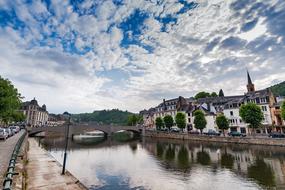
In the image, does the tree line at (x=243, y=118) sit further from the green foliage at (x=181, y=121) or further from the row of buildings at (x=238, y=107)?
the row of buildings at (x=238, y=107)

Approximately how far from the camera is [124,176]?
820 inches

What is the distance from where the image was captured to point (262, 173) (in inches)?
816

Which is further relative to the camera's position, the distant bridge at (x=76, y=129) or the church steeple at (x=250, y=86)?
the church steeple at (x=250, y=86)

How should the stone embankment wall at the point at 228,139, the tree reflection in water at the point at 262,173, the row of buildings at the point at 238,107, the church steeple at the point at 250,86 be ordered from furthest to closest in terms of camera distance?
the church steeple at the point at 250,86
the row of buildings at the point at 238,107
the stone embankment wall at the point at 228,139
the tree reflection in water at the point at 262,173

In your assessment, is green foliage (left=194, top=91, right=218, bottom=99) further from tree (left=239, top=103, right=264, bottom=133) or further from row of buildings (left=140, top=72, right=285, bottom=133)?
tree (left=239, top=103, right=264, bottom=133)

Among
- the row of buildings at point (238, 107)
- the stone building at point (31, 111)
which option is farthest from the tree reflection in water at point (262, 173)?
the stone building at point (31, 111)

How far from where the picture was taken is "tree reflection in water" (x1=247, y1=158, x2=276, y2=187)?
17.7 m

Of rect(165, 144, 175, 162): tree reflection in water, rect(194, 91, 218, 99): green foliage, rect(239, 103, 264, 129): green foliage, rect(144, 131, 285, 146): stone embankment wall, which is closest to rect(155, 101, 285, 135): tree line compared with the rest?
rect(239, 103, 264, 129): green foliage

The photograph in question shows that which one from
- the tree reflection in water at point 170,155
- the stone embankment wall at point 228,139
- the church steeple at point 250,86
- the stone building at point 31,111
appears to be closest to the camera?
the tree reflection in water at point 170,155

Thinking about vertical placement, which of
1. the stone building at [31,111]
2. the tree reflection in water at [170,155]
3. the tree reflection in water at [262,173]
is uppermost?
the stone building at [31,111]

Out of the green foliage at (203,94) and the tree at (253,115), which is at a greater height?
the green foliage at (203,94)

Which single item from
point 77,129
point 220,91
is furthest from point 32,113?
point 220,91

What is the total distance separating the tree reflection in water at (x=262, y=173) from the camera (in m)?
17.7

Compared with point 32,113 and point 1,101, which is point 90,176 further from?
point 32,113
